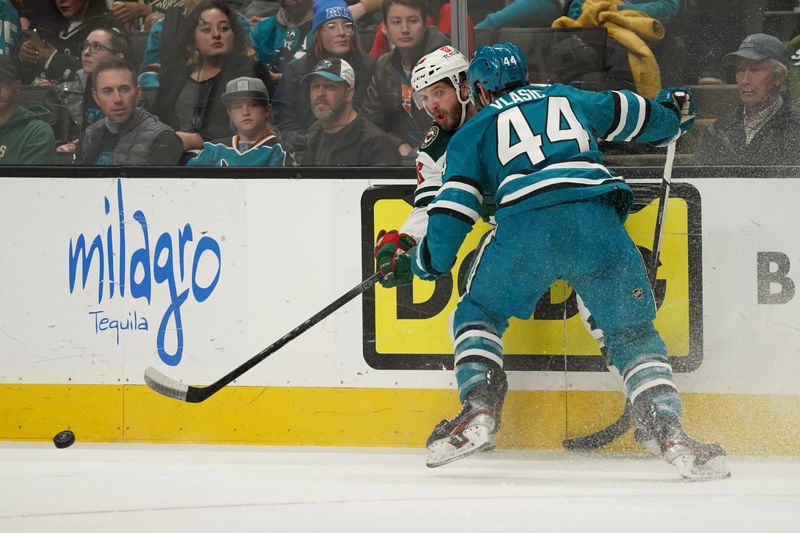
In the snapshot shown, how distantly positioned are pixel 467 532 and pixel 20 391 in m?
2.35

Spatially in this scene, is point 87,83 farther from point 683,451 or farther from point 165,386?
point 683,451

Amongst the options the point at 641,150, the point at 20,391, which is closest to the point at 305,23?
the point at 641,150

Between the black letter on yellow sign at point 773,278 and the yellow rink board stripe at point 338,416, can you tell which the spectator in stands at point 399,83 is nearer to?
the yellow rink board stripe at point 338,416

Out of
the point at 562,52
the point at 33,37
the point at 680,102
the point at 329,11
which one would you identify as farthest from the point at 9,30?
the point at 680,102

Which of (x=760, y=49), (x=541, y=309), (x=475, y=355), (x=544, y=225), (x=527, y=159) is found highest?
(x=760, y=49)

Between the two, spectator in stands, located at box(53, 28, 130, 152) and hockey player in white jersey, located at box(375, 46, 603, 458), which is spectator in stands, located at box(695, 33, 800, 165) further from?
spectator in stands, located at box(53, 28, 130, 152)

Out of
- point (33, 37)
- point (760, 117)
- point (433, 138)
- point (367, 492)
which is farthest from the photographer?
point (33, 37)

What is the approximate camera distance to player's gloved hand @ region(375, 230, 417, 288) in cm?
398

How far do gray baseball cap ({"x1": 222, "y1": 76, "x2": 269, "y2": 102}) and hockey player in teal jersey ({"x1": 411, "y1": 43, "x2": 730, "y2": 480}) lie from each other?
0.94m

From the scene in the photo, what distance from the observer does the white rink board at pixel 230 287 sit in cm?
A: 427

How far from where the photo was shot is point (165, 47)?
15.0 feet

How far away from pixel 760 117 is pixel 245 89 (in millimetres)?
1886

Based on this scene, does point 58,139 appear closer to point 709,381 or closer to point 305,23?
point 305,23

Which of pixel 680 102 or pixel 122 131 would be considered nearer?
pixel 680 102
